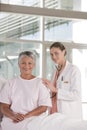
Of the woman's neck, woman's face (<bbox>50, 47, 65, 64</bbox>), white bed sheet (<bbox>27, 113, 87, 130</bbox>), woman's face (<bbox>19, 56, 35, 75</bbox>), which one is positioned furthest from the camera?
the woman's neck

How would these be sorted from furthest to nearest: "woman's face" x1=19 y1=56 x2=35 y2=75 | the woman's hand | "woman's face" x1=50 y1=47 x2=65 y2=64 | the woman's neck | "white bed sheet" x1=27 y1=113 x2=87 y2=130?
1. the woman's neck
2. "woman's face" x1=50 y1=47 x2=65 y2=64
3. "woman's face" x1=19 y1=56 x2=35 y2=75
4. the woman's hand
5. "white bed sheet" x1=27 y1=113 x2=87 y2=130

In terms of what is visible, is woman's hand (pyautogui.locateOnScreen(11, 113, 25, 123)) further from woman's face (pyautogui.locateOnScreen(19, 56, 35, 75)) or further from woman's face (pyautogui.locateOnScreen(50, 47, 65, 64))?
woman's face (pyautogui.locateOnScreen(50, 47, 65, 64))

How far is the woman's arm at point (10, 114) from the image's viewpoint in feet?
6.82

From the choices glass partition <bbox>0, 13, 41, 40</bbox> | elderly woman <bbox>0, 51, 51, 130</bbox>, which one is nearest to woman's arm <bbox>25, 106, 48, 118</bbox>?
elderly woman <bbox>0, 51, 51, 130</bbox>

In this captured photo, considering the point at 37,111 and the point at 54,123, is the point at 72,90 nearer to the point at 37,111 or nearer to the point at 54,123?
the point at 37,111

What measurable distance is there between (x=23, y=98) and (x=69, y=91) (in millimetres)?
799

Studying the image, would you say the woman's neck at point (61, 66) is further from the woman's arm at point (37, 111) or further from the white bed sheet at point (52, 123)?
the white bed sheet at point (52, 123)

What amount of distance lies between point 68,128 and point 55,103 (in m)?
1.02

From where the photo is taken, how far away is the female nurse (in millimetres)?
2762

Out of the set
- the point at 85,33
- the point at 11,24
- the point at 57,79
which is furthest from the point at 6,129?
the point at 85,33

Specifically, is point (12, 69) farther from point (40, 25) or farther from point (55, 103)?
point (55, 103)

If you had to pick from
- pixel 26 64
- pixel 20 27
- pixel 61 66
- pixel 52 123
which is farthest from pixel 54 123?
pixel 20 27

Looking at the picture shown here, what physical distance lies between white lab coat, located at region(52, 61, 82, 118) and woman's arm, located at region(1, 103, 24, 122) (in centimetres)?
75

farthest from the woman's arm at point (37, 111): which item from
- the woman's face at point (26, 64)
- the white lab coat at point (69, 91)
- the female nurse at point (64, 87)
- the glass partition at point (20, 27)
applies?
the glass partition at point (20, 27)
